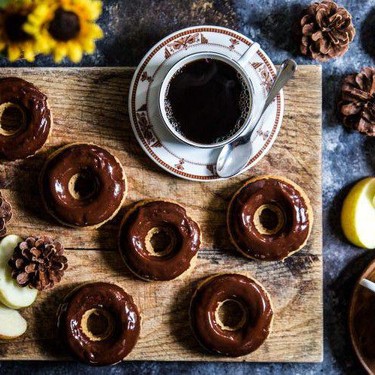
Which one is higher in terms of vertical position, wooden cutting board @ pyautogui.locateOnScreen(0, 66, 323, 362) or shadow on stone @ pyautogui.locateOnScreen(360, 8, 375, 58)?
shadow on stone @ pyautogui.locateOnScreen(360, 8, 375, 58)

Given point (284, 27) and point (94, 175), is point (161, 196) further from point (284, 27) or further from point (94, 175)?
point (284, 27)

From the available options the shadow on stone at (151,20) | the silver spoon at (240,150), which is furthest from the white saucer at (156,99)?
the shadow on stone at (151,20)

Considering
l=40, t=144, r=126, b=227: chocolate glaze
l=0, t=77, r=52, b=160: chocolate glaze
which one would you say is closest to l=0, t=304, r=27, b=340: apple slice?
l=40, t=144, r=126, b=227: chocolate glaze

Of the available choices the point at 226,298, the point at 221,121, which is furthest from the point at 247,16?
the point at 226,298

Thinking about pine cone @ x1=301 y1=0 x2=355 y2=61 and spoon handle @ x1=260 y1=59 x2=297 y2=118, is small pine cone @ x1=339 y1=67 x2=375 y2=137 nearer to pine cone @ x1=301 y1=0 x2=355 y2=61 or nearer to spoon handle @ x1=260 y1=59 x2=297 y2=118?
pine cone @ x1=301 y1=0 x2=355 y2=61

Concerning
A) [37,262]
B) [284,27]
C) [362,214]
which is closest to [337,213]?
[362,214]

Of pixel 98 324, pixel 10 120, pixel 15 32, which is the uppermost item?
pixel 15 32
